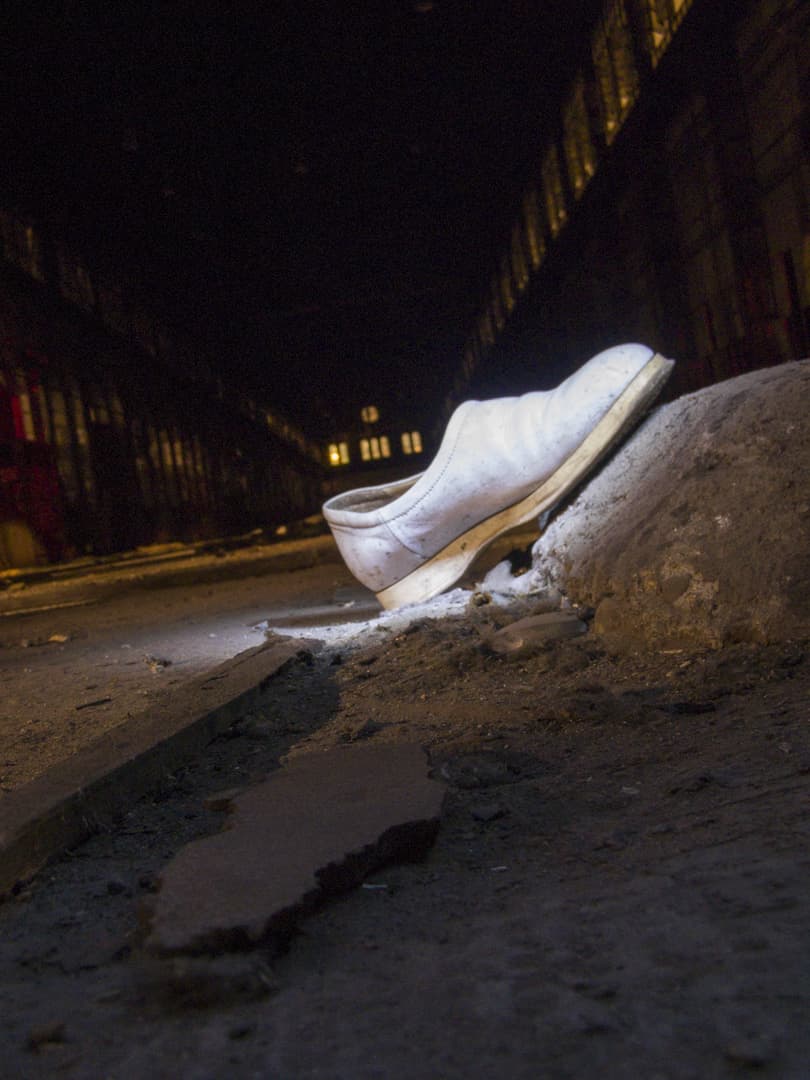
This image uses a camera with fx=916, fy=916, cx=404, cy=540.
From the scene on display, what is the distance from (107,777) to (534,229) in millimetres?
18702

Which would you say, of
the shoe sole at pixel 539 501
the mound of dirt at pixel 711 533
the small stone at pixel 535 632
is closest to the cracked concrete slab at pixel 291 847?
the small stone at pixel 535 632

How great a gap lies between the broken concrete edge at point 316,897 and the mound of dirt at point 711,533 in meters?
1.54

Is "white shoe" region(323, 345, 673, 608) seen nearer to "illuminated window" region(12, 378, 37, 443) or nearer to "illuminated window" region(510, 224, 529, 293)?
"illuminated window" region(12, 378, 37, 443)

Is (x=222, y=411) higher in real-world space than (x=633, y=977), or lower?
higher

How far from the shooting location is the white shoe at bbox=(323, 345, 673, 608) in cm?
461

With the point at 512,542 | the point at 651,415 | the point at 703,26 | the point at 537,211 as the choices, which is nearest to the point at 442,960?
the point at 651,415

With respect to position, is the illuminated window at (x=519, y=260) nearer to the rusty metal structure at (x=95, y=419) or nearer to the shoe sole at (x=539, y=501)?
the rusty metal structure at (x=95, y=419)

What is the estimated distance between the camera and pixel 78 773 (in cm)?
242

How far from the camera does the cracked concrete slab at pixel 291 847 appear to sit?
4.78 ft

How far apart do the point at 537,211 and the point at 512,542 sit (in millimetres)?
15176

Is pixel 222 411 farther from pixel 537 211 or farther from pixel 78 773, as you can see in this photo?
pixel 78 773

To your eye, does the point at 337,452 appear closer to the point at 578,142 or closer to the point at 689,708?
the point at 578,142

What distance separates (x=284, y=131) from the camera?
14703 millimetres

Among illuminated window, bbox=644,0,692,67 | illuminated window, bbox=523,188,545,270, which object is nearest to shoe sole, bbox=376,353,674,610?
illuminated window, bbox=644,0,692,67
